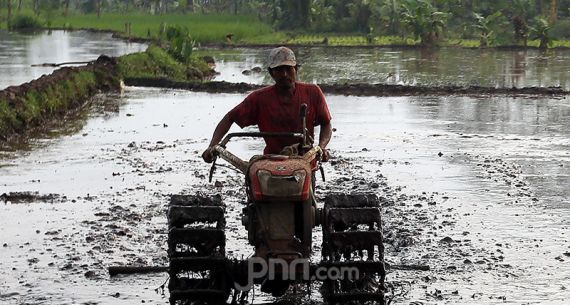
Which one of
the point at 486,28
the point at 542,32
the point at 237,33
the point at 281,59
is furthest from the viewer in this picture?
the point at 237,33

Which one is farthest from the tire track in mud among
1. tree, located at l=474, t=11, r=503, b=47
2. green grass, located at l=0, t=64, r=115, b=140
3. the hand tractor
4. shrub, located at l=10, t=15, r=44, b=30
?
shrub, located at l=10, t=15, r=44, b=30

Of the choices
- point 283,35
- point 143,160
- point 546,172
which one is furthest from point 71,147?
point 283,35

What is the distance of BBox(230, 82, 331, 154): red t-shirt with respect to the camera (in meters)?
7.46

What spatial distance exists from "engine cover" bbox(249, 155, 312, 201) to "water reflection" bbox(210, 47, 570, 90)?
80.9ft

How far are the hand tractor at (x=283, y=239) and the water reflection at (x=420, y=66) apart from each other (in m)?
24.2

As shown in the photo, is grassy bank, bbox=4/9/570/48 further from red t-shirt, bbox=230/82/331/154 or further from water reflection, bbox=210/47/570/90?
red t-shirt, bbox=230/82/331/154

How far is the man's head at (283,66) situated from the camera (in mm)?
7105

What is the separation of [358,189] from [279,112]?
5420 mm

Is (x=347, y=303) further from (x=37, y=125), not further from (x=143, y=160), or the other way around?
(x=37, y=125)

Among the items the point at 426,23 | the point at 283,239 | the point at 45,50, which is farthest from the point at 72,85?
the point at 426,23

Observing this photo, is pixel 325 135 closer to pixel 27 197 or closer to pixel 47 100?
pixel 27 197

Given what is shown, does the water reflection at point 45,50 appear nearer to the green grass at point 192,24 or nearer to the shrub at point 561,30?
the green grass at point 192,24

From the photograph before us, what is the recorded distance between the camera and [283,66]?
283 inches

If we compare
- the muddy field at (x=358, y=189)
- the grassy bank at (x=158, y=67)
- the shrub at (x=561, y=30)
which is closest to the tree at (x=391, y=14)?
the shrub at (x=561, y=30)
